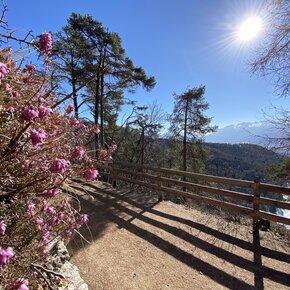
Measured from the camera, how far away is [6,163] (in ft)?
5.85

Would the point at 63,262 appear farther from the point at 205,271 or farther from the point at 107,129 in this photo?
the point at 107,129

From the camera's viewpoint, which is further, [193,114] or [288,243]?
[193,114]

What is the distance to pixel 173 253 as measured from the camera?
4.82m

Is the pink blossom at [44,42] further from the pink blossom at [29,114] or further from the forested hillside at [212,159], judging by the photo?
the forested hillside at [212,159]

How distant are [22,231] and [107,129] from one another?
1853cm

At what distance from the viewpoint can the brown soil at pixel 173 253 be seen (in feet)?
12.9

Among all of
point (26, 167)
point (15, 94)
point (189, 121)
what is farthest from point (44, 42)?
point (189, 121)

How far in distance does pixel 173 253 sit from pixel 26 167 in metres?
3.78

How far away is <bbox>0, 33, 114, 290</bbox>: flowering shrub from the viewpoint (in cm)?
171

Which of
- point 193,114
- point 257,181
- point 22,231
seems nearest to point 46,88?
point 22,231

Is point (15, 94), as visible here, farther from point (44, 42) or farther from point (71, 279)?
point (71, 279)

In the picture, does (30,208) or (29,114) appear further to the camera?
(30,208)

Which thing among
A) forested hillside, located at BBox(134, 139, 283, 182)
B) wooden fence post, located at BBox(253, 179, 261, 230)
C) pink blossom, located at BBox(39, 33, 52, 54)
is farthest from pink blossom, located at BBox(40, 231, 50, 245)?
forested hillside, located at BBox(134, 139, 283, 182)

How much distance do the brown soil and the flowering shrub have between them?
67cm
